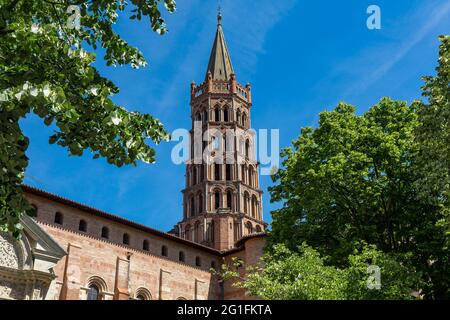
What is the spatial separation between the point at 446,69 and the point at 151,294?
26.2 m

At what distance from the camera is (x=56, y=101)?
629 cm

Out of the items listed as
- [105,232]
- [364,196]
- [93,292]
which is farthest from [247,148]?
[364,196]

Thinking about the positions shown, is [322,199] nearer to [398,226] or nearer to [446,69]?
[398,226]

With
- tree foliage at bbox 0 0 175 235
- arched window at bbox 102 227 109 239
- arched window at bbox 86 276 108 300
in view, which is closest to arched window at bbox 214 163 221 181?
arched window at bbox 102 227 109 239

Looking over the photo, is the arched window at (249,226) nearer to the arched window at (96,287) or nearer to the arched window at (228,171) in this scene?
the arched window at (228,171)

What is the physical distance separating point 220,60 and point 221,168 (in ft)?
58.9

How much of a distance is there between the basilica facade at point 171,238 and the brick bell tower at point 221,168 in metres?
0.12

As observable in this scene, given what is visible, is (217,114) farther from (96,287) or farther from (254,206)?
(96,287)

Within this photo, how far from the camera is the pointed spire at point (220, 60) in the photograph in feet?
227

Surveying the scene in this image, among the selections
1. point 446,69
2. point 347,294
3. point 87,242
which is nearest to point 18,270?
point 87,242

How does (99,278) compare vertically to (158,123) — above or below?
above

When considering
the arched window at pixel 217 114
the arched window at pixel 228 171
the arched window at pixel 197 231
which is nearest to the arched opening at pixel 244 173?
the arched window at pixel 228 171

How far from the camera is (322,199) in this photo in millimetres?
20828
